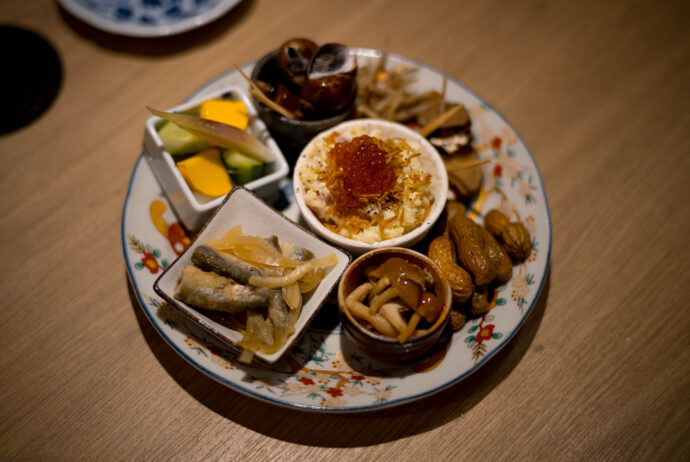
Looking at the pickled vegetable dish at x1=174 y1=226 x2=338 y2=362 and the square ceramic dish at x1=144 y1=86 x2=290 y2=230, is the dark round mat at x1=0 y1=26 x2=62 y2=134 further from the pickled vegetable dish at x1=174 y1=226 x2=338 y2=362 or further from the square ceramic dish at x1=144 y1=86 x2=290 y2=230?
the pickled vegetable dish at x1=174 y1=226 x2=338 y2=362

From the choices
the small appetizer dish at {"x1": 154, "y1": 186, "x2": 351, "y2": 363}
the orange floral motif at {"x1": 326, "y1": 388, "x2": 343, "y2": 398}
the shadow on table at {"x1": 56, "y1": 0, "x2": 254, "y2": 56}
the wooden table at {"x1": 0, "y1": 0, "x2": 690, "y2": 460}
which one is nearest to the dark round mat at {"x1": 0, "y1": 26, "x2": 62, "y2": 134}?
the wooden table at {"x1": 0, "y1": 0, "x2": 690, "y2": 460}

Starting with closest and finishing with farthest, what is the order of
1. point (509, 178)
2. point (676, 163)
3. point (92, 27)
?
point (509, 178) < point (676, 163) < point (92, 27)

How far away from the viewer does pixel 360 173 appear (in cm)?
179

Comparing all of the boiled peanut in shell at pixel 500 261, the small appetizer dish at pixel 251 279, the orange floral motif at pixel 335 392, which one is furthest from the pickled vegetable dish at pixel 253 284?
the boiled peanut in shell at pixel 500 261

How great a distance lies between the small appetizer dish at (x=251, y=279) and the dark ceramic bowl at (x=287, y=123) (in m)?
0.41

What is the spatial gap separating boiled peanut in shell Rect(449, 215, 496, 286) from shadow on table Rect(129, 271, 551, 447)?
36cm

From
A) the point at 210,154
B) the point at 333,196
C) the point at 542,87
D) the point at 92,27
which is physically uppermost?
the point at 92,27

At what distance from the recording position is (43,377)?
181 centimetres

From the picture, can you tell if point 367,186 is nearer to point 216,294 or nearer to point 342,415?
point 216,294

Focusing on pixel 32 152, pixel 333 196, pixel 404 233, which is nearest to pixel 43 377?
pixel 32 152

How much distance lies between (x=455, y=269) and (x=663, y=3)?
2375 millimetres

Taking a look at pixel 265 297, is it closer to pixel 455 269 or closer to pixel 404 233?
pixel 404 233

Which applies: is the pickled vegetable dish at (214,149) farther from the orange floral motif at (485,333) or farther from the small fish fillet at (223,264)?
the orange floral motif at (485,333)

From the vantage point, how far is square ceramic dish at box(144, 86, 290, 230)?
1851 millimetres
